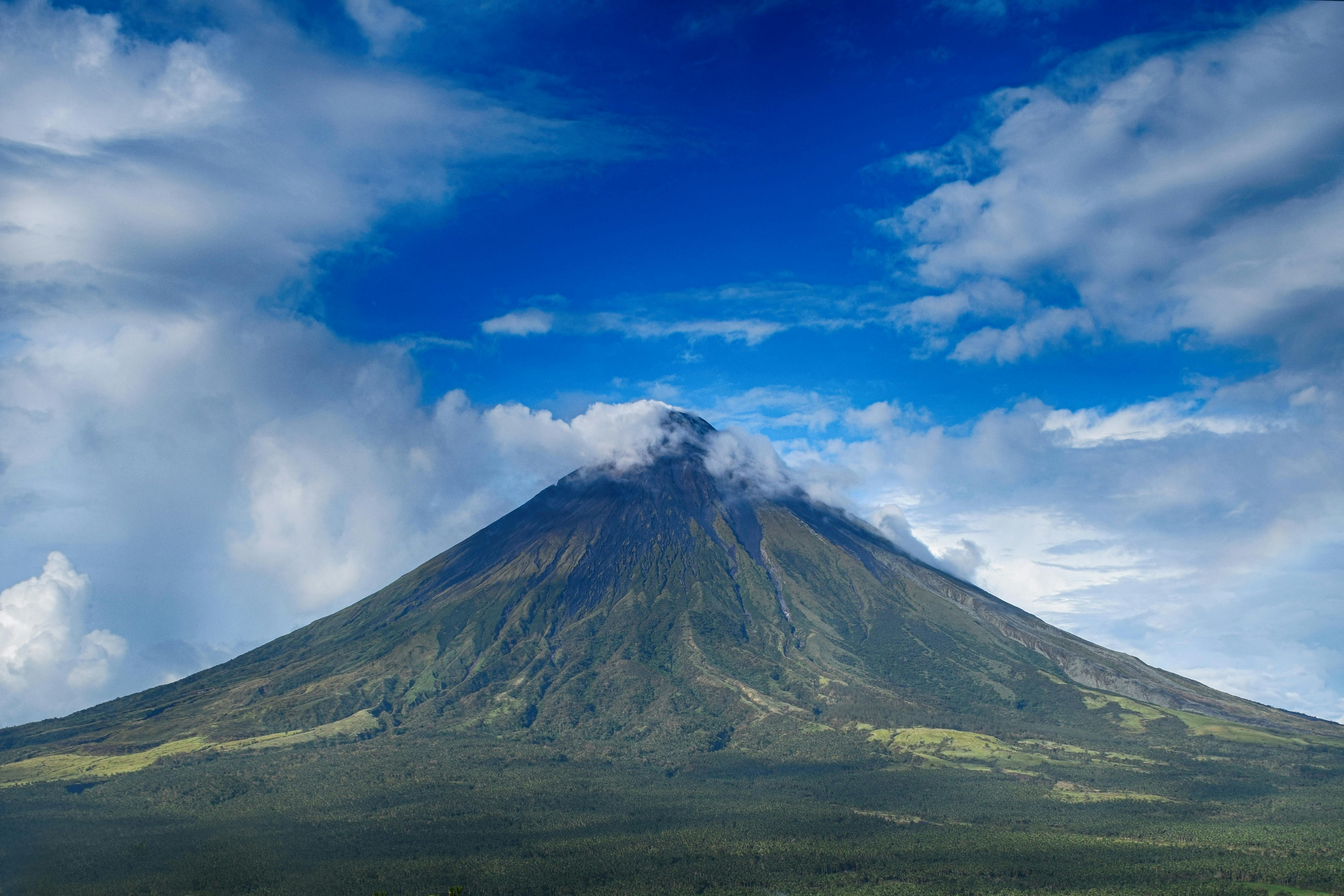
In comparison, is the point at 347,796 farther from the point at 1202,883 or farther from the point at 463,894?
the point at 1202,883

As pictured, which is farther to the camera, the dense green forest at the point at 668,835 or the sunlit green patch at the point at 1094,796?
the sunlit green patch at the point at 1094,796

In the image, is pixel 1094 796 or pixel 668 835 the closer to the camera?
pixel 668 835

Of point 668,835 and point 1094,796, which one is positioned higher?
point 1094,796

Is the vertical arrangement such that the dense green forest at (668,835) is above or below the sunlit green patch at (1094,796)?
below

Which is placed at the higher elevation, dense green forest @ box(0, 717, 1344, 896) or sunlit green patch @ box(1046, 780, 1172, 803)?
sunlit green patch @ box(1046, 780, 1172, 803)

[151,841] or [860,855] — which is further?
[151,841]

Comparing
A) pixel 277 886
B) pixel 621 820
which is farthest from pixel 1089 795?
pixel 277 886

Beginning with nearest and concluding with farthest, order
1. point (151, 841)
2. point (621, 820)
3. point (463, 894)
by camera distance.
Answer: point (463, 894), point (151, 841), point (621, 820)

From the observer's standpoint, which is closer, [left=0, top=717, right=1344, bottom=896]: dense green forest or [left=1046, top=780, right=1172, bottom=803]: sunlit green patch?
[left=0, top=717, right=1344, bottom=896]: dense green forest
